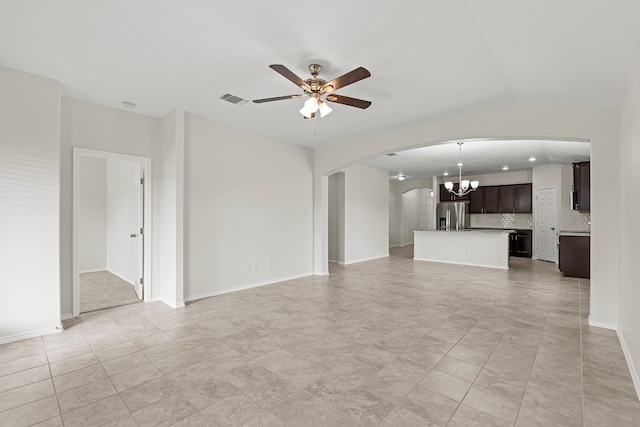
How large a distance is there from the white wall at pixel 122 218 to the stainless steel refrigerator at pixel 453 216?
9.24m

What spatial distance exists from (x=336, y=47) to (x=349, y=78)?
28 centimetres

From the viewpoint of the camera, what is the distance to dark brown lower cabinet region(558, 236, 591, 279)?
242 inches

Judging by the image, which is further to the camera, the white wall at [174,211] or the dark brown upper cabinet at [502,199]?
the dark brown upper cabinet at [502,199]

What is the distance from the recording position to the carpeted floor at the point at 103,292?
4340 mm

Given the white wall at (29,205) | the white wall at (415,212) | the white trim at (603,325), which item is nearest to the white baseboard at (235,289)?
the white wall at (29,205)

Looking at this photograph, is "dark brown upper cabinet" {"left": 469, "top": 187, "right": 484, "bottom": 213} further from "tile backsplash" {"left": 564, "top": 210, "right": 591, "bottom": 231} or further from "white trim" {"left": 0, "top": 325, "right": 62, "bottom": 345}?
"white trim" {"left": 0, "top": 325, "right": 62, "bottom": 345}

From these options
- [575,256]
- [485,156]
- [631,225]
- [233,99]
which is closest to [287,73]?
[233,99]

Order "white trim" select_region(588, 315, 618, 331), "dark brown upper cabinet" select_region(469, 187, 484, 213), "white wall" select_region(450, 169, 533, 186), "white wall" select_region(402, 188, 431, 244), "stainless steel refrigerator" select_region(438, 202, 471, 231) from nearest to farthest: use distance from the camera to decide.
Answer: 1. "white trim" select_region(588, 315, 618, 331)
2. "white wall" select_region(450, 169, 533, 186)
3. "dark brown upper cabinet" select_region(469, 187, 484, 213)
4. "stainless steel refrigerator" select_region(438, 202, 471, 231)
5. "white wall" select_region(402, 188, 431, 244)

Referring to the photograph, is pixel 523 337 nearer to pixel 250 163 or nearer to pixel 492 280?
pixel 492 280

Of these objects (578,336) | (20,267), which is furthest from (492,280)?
(20,267)

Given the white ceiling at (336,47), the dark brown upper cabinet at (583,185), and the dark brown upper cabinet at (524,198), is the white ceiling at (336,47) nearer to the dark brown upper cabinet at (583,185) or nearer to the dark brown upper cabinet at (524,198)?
the dark brown upper cabinet at (583,185)

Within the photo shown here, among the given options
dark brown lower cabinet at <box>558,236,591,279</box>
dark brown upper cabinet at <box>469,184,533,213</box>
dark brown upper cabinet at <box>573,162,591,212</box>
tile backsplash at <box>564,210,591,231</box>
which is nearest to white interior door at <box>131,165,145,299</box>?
dark brown lower cabinet at <box>558,236,591,279</box>

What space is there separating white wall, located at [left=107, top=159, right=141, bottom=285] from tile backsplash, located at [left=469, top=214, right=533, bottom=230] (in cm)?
1022

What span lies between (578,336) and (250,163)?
5.09 meters
